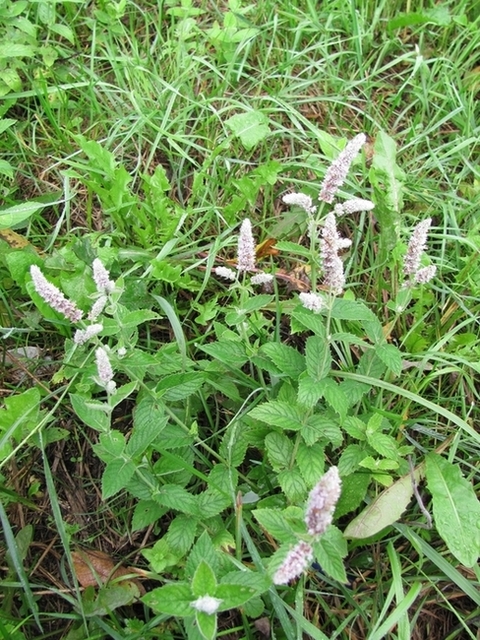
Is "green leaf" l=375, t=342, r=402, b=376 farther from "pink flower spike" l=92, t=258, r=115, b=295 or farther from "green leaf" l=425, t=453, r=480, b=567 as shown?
"pink flower spike" l=92, t=258, r=115, b=295

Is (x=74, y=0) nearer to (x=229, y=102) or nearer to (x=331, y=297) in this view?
(x=229, y=102)

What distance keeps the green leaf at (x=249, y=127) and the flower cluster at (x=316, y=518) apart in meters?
2.10

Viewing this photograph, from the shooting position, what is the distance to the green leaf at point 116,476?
201cm

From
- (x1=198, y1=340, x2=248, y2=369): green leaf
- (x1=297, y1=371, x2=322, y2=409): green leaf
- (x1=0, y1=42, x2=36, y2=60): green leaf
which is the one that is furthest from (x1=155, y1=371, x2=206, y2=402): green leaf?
(x1=0, y1=42, x2=36, y2=60): green leaf

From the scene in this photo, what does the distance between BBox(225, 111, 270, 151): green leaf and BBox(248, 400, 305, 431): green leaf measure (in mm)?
1524

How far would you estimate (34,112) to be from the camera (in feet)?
11.3

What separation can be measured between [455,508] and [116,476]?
4.60 feet

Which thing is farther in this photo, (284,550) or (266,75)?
(266,75)

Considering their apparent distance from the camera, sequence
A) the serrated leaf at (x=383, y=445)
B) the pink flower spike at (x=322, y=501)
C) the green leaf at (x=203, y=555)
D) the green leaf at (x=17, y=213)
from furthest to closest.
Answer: the green leaf at (x=17, y=213)
the serrated leaf at (x=383, y=445)
the green leaf at (x=203, y=555)
the pink flower spike at (x=322, y=501)

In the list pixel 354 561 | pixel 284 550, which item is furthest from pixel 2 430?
pixel 354 561

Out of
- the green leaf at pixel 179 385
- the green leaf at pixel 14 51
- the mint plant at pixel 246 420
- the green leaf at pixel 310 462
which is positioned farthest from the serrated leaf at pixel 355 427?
the green leaf at pixel 14 51

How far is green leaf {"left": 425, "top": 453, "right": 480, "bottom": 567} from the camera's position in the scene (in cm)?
227

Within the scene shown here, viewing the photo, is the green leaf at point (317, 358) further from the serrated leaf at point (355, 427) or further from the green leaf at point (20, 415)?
the green leaf at point (20, 415)

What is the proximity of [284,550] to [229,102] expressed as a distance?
2.69 meters
